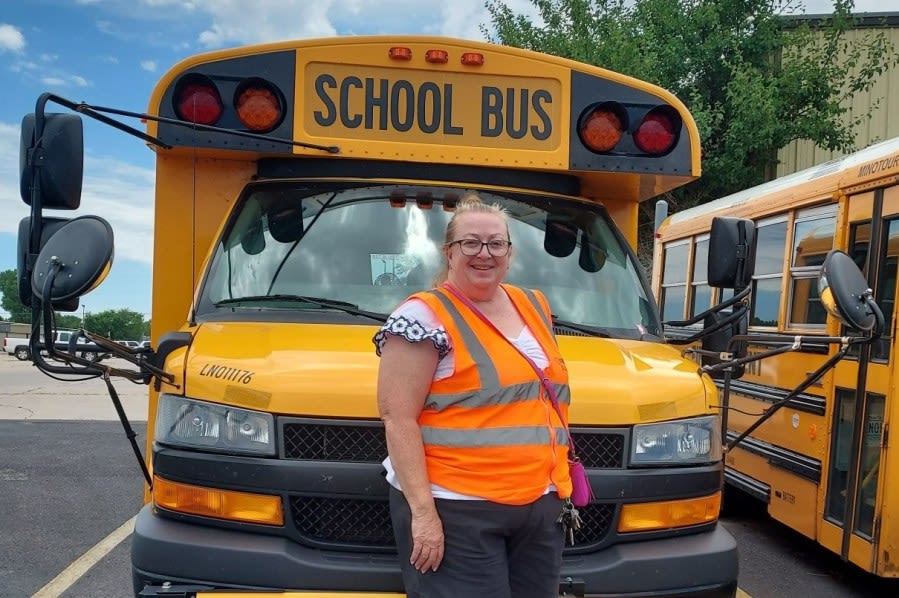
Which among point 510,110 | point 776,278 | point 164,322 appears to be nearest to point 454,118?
point 510,110

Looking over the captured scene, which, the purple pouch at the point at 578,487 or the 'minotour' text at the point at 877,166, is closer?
the purple pouch at the point at 578,487

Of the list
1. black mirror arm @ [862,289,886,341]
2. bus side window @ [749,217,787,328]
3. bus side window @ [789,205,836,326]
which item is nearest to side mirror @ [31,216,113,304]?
black mirror arm @ [862,289,886,341]

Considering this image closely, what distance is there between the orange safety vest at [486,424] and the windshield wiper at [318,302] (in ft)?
3.51

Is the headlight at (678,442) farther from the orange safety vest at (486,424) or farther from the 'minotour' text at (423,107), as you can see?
the 'minotour' text at (423,107)

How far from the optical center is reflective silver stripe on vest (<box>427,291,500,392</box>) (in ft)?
8.25

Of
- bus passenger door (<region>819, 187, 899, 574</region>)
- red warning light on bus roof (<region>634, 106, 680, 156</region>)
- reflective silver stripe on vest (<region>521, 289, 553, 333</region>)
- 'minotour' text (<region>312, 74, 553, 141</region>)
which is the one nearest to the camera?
reflective silver stripe on vest (<region>521, 289, 553, 333</region>)

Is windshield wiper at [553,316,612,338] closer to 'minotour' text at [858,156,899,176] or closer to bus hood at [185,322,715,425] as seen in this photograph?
bus hood at [185,322,715,425]

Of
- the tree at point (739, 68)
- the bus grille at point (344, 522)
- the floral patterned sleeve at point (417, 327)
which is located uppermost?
the tree at point (739, 68)

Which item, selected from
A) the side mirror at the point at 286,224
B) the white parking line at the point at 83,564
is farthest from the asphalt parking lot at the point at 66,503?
the side mirror at the point at 286,224

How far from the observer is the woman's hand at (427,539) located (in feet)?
8.04

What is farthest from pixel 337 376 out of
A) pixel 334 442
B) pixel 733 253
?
pixel 733 253

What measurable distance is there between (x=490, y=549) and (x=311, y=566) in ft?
2.39

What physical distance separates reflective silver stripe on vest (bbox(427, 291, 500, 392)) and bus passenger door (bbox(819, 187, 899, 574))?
3285mm

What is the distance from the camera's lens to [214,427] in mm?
3025
